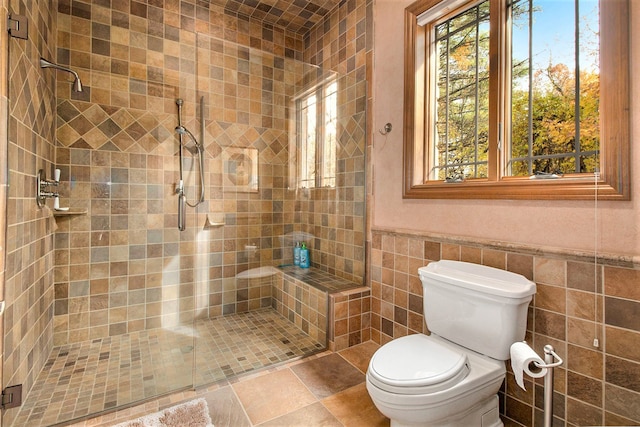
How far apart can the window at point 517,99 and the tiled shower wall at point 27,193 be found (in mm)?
2129

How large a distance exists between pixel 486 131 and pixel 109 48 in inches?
110

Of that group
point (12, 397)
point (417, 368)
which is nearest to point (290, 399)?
point (417, 368)

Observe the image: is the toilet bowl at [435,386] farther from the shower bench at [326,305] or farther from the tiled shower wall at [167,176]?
the tiled shower wall at [167,176]

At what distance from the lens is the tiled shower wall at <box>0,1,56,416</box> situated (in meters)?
1.41

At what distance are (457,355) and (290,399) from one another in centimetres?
92

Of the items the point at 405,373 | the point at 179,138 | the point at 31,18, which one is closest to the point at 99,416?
the point at 405,373

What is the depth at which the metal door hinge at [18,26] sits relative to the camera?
138cm

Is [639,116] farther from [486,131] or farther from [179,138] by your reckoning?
[179,138]

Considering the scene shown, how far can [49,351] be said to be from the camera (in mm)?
2010

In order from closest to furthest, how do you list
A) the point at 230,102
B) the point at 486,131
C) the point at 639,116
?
the point at 639,116 < the point at 486,131 < the point at 230,102

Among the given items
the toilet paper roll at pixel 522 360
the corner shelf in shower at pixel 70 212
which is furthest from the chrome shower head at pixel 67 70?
the toilet paper roll at pixel 522 360

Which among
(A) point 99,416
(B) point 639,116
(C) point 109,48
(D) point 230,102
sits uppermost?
(C) point 109,48

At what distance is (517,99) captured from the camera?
1.63m

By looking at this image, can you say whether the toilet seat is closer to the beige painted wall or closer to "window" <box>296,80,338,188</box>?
the beige painted wall
